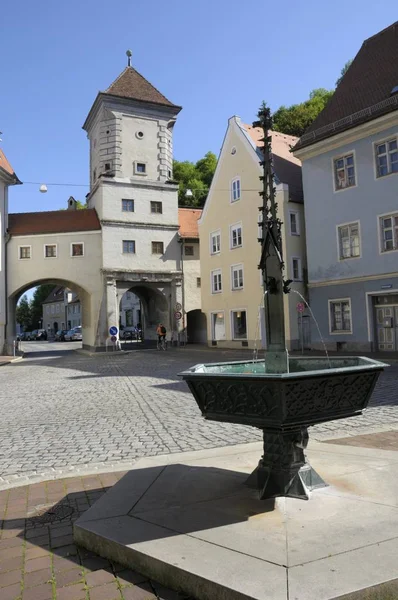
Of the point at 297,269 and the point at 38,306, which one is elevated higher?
the point at 38,306

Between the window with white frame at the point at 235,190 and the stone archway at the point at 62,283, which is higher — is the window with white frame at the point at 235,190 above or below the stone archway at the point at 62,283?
above

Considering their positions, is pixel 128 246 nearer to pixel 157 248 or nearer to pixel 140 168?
pixel 157 248

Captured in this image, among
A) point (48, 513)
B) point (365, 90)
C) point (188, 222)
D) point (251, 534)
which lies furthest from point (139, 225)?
point (251, 534)

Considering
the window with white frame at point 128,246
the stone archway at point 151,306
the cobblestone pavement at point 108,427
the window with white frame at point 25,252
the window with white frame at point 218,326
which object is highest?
the window with white frame at point 128,246

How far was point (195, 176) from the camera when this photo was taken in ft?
194

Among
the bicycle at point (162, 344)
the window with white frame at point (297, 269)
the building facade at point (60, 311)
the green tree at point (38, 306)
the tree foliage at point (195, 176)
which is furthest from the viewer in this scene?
the green tree at point (38, 306)

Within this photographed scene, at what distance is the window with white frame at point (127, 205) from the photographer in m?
38.3

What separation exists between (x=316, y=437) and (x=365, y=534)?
4.05 meters

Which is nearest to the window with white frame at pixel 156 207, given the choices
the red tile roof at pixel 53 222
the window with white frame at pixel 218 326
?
the red tile roof at pixel 53 222

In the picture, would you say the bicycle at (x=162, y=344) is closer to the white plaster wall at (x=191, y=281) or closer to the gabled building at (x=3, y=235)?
the white plaster wall at (x=191, y=281)

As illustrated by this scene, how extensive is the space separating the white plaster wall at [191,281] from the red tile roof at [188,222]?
2.84ft

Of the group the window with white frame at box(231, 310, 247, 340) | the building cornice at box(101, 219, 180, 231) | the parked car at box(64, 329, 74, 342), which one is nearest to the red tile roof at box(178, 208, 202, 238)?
the building cornice at box(101, 219, 180, 231)

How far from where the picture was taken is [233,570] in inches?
118

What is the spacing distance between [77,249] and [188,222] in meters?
10.6
